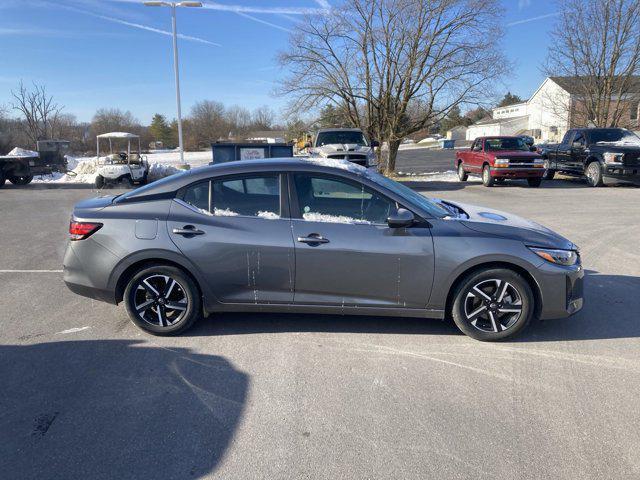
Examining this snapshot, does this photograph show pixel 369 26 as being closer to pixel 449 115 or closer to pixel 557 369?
pixel 449 115

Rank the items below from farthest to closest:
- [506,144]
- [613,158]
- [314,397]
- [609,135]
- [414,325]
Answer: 1. [506,144]
2. [609,135]
3. [613,158]
4. [414,325]
5. [314,397]

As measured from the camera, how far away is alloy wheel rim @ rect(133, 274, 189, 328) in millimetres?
4250

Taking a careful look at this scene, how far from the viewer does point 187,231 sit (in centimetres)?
416

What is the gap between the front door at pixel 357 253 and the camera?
13.1 feet

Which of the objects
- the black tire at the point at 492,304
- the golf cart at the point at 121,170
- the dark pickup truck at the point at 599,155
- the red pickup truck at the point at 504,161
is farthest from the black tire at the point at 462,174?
the black tire at the point at 492,304

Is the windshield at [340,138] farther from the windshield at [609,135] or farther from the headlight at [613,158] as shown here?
the windshield at [609,135]

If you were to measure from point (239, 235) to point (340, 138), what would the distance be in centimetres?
1241

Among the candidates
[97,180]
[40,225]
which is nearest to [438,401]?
[40,225]

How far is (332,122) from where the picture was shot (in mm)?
23156

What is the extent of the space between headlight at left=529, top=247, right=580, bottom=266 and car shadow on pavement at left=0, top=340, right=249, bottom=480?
2643mm

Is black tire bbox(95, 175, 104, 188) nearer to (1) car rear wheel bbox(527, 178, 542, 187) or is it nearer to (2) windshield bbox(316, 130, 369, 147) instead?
(2) windshield bbox(316, 130, 369, 147)

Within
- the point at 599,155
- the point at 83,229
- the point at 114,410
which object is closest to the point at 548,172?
the point at 599,155

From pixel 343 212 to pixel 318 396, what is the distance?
161 centimetres

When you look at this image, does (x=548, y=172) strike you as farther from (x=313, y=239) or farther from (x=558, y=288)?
(x=313, y=239)
